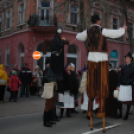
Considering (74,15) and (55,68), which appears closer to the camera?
(55,68)

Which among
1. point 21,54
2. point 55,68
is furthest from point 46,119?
point 21,54

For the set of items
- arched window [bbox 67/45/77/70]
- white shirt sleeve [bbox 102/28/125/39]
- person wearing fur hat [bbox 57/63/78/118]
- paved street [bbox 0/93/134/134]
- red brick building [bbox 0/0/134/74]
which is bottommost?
paved street [bbox 0/93/134/134]

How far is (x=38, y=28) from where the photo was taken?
18.2m

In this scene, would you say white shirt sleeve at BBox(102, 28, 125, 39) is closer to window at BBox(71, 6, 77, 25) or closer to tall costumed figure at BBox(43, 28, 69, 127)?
tall costumed figure at BBox(43, 28, 69, 127)

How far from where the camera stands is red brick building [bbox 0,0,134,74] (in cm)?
1848

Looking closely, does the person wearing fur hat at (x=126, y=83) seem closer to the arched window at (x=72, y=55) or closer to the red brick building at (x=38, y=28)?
the red brick building at (x=38, y=28)

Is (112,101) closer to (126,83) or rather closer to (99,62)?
(126,83)

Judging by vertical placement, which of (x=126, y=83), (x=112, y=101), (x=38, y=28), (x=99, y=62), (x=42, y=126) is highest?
(x=38, y=28)

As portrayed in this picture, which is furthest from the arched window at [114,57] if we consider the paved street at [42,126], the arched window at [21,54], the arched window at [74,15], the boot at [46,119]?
the boot at [46,119]

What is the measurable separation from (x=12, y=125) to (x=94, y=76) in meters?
2.51

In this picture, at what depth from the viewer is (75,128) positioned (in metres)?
5.27

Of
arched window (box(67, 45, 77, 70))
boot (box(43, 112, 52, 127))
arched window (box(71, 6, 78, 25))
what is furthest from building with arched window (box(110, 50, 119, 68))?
boot (box(43, 112, 52, 127))

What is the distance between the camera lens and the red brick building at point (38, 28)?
18.5 meters

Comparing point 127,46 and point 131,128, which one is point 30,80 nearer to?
point 131,128
